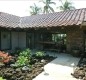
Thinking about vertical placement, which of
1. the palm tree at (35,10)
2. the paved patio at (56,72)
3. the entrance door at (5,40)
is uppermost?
the palm tree at (35,10)

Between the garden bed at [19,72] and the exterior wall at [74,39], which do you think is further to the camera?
the exterior wall at [74,39]

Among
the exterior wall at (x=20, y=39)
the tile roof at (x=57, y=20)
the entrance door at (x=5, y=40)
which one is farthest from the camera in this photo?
the exterior wall at (x=20, y=39)

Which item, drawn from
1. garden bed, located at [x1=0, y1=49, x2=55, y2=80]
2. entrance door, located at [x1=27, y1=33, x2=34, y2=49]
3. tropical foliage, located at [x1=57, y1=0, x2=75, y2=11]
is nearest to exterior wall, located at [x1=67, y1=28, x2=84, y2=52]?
entrance door, located at [x1=27, y1=33, x2=34, y2=49]

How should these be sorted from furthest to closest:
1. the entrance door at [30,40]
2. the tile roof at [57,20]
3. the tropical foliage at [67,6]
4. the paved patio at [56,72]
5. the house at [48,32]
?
the tropical foliage at [67,6]
the entrance door at [30,40]
the tile roof at [57,20]
the house at [48,32]
the paved patio at [56,72]

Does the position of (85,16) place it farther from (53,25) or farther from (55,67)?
(55,67)

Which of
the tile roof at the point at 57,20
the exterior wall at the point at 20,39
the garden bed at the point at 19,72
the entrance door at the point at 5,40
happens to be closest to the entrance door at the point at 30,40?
the exterior wall at the point at 20,39

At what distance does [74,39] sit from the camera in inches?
529

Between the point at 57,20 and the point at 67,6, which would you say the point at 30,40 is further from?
the point at 67,6

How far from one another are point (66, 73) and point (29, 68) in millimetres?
2111

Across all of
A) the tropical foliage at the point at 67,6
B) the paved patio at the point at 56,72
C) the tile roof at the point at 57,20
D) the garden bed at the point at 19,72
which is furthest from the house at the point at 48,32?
the tropical foliage at the point at 67,6

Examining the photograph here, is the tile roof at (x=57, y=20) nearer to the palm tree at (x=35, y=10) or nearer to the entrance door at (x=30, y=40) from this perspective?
the entrance door at (x=30, y=40)

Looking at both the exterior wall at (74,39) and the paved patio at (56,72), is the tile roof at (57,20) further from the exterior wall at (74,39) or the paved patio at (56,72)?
the paved patio at (56,72)

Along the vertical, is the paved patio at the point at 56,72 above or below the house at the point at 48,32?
below

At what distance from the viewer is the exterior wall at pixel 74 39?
42.8 ft
